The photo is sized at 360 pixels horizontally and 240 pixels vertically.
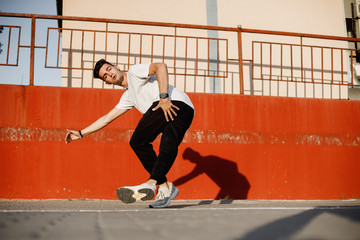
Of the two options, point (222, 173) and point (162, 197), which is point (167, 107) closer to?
point (162, 197)

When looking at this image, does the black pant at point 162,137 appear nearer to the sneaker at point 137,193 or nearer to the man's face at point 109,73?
the sneaker at point 137,193

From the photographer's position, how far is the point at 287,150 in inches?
201

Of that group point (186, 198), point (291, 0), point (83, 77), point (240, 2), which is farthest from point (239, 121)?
point (291, 0)

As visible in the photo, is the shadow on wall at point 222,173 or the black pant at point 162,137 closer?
the black pant at point 162,137

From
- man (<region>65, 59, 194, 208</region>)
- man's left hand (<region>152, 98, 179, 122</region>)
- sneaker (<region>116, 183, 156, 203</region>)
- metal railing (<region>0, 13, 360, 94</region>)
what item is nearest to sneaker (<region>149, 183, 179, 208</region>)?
man (<region>65, 59, 194, 208</region>)

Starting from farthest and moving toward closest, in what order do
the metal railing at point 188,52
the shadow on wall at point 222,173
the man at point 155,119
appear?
1. the metal railing at point 188,52
2. the shadow on wall at point 222,173
3. the man at point 155,119

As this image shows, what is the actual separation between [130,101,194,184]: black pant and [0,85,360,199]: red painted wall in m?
1.50

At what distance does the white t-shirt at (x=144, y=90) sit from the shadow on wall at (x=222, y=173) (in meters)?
1.68

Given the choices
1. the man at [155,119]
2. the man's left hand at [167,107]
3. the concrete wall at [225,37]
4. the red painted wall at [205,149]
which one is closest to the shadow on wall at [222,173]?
the red painted wall at [205,149]

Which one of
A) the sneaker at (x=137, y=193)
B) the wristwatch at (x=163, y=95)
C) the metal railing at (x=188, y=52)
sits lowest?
the sneaker at (x=137, y=193)

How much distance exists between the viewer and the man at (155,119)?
2949mm

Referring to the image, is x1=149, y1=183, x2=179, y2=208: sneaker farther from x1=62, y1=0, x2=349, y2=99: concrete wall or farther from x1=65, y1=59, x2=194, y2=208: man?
x1=62, y1=0, x2=349, y2=99: concrete wall

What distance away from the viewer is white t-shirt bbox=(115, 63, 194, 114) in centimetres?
316

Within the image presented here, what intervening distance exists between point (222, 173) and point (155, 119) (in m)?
2.15
